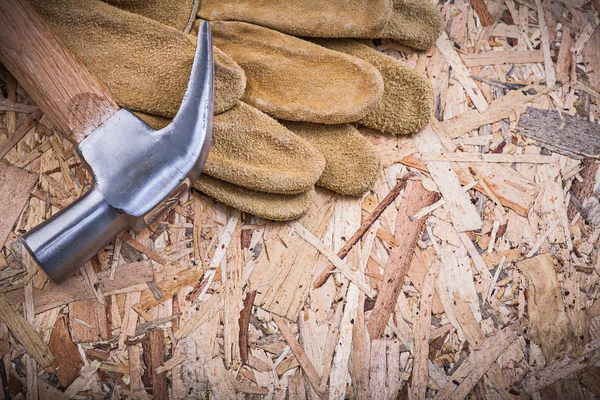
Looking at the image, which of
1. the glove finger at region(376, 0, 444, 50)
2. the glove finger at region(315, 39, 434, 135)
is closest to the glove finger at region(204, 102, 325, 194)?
the glove finger at region(315, 39, 434, 135)

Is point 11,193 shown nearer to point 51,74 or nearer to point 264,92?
point 51,74

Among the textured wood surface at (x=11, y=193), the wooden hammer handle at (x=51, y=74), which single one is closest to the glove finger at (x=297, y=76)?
the wooden hammer handle at (x=51, y=74)

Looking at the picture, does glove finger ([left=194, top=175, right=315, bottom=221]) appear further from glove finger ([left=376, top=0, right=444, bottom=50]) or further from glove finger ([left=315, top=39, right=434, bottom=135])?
glove finger ([left=376, top=0, right=444, bottom=50])

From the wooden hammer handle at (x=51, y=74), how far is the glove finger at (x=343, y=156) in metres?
0.46

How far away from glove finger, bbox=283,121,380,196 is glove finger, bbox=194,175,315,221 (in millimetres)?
86

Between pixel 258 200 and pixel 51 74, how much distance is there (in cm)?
52

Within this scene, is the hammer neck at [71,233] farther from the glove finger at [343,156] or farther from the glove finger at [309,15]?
the glove finger at [309,15]

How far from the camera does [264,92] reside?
1240 millimetres

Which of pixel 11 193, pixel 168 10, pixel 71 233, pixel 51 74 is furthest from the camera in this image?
pixel 168 10

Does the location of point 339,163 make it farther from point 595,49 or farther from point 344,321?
point 595,49

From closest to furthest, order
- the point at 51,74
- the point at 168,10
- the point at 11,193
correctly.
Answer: the point at 51,74 < the point at 11,193 < the point at 168,10

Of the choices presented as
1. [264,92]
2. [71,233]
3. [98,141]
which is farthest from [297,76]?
[71,233]

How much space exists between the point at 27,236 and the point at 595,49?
1.56 m

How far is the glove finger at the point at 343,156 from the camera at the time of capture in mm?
1201
